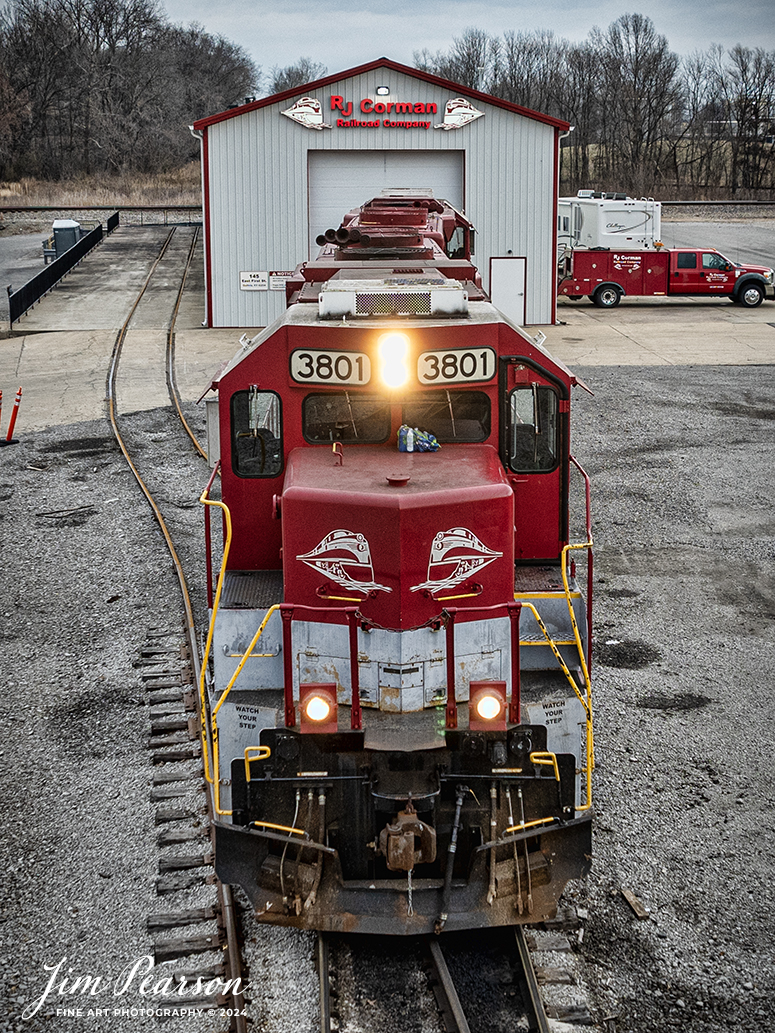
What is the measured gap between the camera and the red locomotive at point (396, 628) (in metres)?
6.43

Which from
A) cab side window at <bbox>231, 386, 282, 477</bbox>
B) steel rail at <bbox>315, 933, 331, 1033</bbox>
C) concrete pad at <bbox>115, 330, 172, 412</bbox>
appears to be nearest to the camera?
steel rail at <bbox>315, 933, 331, 1033</bbox>

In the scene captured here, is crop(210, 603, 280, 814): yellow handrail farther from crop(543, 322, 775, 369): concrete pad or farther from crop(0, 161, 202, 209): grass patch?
crop(0, 161, 202, 209): grass patch

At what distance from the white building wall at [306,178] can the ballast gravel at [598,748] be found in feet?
41.1

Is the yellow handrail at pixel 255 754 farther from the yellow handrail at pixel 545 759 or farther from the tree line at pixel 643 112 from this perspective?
the tree line at pixel 643 112

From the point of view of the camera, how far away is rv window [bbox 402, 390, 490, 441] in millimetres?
7684

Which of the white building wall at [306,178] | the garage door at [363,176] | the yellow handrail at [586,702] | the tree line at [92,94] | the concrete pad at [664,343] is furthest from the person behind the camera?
the tree line at [92,94]

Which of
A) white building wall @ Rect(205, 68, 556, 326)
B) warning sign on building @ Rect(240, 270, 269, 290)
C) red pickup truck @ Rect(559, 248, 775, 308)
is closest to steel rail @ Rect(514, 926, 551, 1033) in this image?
white building wall @ Rect(205, 68, 556, 326)

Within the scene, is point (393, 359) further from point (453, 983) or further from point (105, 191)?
point (105, 191)

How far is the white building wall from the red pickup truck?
446 centimetres

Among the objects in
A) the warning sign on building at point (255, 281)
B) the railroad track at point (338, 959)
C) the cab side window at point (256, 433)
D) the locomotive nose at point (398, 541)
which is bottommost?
the railroad track at point (338, 959)

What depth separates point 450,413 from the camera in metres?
7.75
